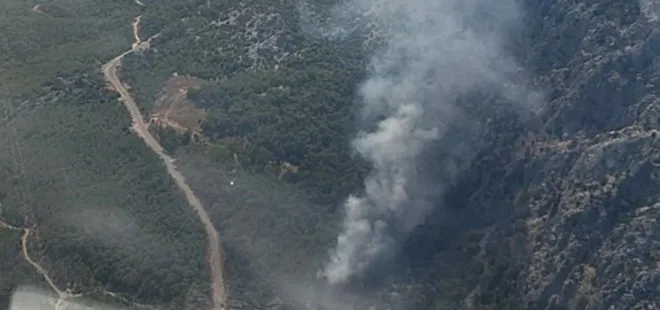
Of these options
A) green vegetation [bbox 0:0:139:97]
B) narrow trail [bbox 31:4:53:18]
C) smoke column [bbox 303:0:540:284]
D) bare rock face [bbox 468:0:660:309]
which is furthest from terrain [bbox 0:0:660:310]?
narrow trail [bbox 31:4:53:18]

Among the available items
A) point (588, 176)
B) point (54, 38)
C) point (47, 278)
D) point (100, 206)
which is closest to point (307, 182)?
point (100, 206)

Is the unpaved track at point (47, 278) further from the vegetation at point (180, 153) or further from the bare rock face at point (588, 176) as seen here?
the bare rock face at point (588, 176)

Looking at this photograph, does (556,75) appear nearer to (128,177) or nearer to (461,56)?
(461,56)

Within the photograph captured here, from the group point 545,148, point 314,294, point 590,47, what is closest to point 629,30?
point 590,47

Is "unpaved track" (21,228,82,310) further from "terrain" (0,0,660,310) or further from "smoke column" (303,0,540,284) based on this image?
"smoke column" (303,0,540,284)

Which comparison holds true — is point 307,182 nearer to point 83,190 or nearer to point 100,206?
point 100,206

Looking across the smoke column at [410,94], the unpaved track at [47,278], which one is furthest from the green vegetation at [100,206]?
the smoke column at [410,94]
